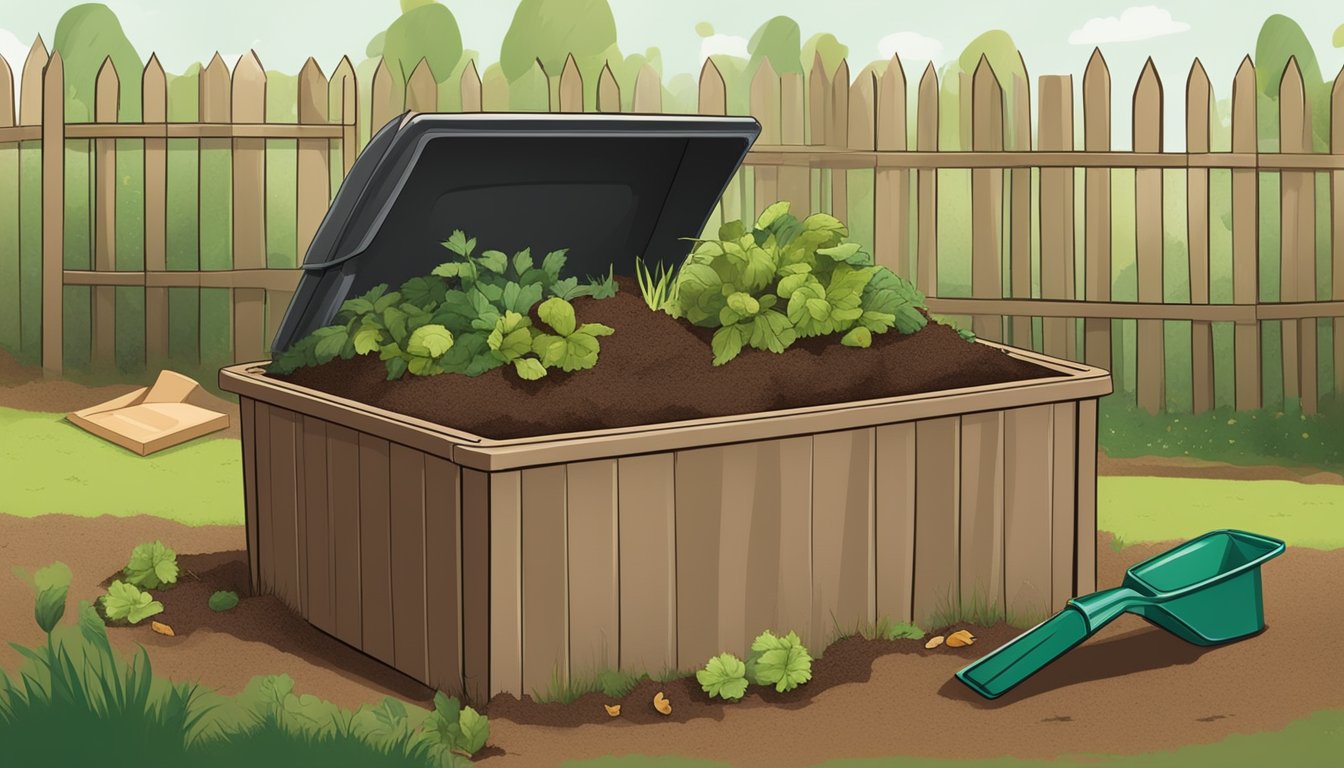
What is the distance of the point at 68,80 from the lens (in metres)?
16.4

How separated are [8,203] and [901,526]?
875 cm

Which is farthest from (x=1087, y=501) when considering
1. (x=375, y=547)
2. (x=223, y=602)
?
(x=223, y=602)

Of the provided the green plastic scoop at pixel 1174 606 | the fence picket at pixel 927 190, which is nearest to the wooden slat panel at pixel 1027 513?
the green plastic scoop at pixel 1174 606

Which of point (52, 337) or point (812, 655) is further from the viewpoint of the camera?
point (52, 337)

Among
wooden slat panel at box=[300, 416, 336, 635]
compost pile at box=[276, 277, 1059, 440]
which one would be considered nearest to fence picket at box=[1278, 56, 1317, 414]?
compost pile at box=[276, 277, 1059, 440]

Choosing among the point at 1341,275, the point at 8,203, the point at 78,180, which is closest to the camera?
the point at 1341,275

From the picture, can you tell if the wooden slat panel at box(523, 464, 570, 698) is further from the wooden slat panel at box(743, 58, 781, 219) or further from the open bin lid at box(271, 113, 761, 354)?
the wooden slat panel at box(743, 58, 781, 219)

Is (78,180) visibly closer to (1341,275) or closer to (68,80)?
(68,80)

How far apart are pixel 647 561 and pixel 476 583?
0.46 meters

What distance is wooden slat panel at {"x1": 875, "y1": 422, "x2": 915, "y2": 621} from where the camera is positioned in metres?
4.36

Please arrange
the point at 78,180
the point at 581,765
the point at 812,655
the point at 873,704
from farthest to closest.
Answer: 1. the point at 78,180
2. the point at 812,655
3. the point at 873,704
4. the point at 581,765

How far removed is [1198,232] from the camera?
8.98 m

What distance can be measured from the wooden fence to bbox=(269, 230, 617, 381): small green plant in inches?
194

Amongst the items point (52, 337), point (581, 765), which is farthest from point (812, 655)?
point (52, 337)
